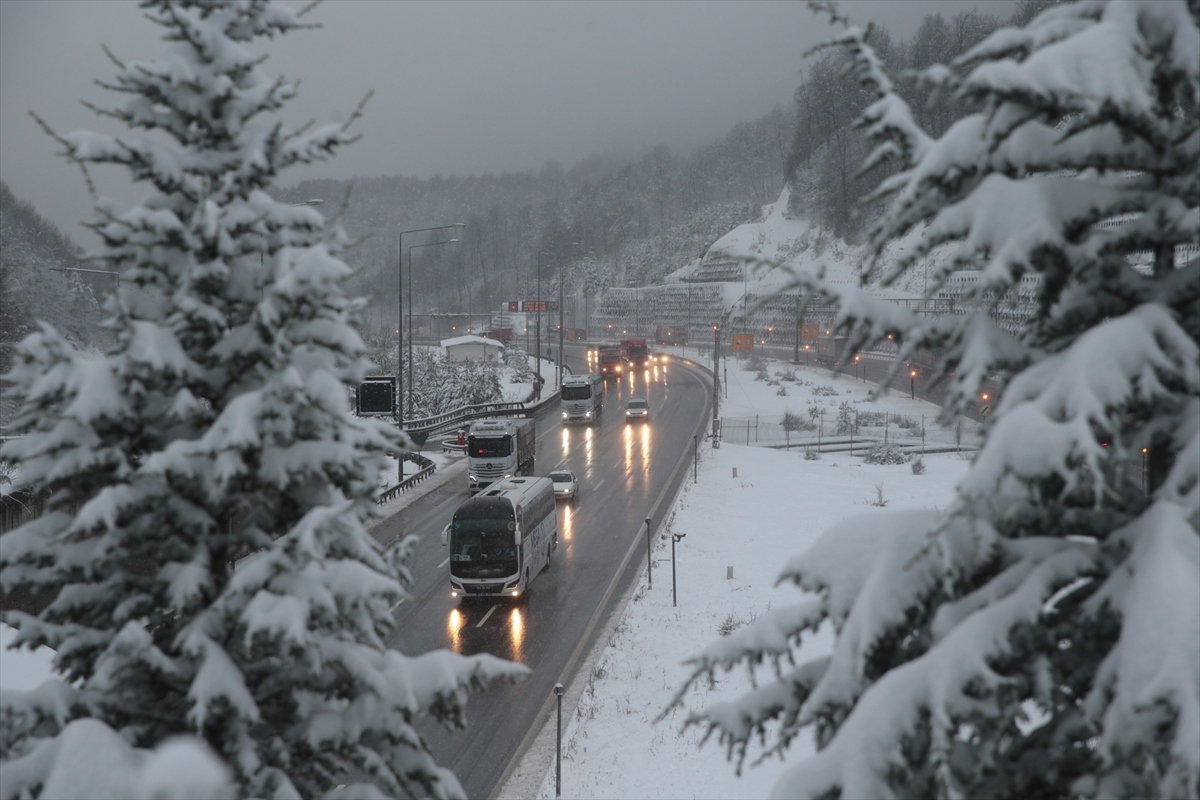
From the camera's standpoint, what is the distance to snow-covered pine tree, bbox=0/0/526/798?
6055 millimetres

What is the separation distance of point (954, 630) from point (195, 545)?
5425 mm

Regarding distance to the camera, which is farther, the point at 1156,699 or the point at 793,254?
the point at 793,254

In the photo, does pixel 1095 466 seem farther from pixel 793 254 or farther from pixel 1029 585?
pixel 793 254

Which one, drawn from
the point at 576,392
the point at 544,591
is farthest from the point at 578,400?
the point at 544,591

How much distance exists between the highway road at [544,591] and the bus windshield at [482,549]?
1.18 metres

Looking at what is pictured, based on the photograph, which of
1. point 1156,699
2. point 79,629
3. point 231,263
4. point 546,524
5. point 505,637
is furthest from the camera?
point 546,524

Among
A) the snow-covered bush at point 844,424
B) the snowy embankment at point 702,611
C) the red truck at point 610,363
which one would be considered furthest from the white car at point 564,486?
the red truck at point 610,363

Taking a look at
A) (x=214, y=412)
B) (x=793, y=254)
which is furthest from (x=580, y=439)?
(x=793, y=254)

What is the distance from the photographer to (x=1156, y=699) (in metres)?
3.90

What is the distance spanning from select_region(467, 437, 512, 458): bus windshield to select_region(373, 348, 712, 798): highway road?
7.69 feet

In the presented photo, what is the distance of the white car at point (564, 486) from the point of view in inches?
1534

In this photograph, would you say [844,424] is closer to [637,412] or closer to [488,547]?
[637,412]

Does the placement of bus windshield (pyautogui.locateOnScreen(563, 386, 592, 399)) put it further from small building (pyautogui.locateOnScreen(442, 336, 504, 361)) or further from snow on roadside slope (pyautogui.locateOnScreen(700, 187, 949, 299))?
snow on roadside slope (pyautogui.locateOnScreen(700, 187, 949, 299))

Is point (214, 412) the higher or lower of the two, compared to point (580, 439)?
higher
